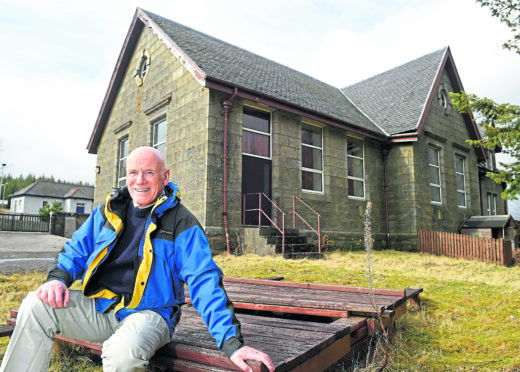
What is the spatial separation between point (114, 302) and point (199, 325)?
0.76 meters

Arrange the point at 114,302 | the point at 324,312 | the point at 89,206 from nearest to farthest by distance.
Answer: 1. the point at 114,302
2. the point at 324,312
3. the point at 89,206

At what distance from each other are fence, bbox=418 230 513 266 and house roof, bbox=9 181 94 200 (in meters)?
50.6

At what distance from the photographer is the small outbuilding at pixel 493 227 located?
15.9 m

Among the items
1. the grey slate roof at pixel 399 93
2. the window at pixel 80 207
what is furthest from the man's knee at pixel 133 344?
the window at pixel 80 207

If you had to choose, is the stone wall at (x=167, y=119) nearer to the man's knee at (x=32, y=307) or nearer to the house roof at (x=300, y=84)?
the house roof at (x=300, y=84)

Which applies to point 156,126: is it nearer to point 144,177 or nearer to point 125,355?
point 144,177

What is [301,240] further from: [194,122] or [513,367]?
[513,367]

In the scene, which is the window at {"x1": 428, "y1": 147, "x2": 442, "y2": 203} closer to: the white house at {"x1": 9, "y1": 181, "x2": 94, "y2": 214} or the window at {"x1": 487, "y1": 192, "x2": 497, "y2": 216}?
the window at {"x1": 487, "y1": 192, "x2": 497, "y2": 216}

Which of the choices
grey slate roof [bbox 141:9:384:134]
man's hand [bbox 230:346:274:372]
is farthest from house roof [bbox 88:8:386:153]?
man's hand [bbox 230:346:274:372]

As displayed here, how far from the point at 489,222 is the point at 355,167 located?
740 cm

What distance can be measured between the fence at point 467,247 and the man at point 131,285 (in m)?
12.0

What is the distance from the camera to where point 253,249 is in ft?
32.8

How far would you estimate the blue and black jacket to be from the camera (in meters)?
2.18

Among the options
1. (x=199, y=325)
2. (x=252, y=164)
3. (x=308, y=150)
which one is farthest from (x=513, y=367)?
(x=308, y=150)
